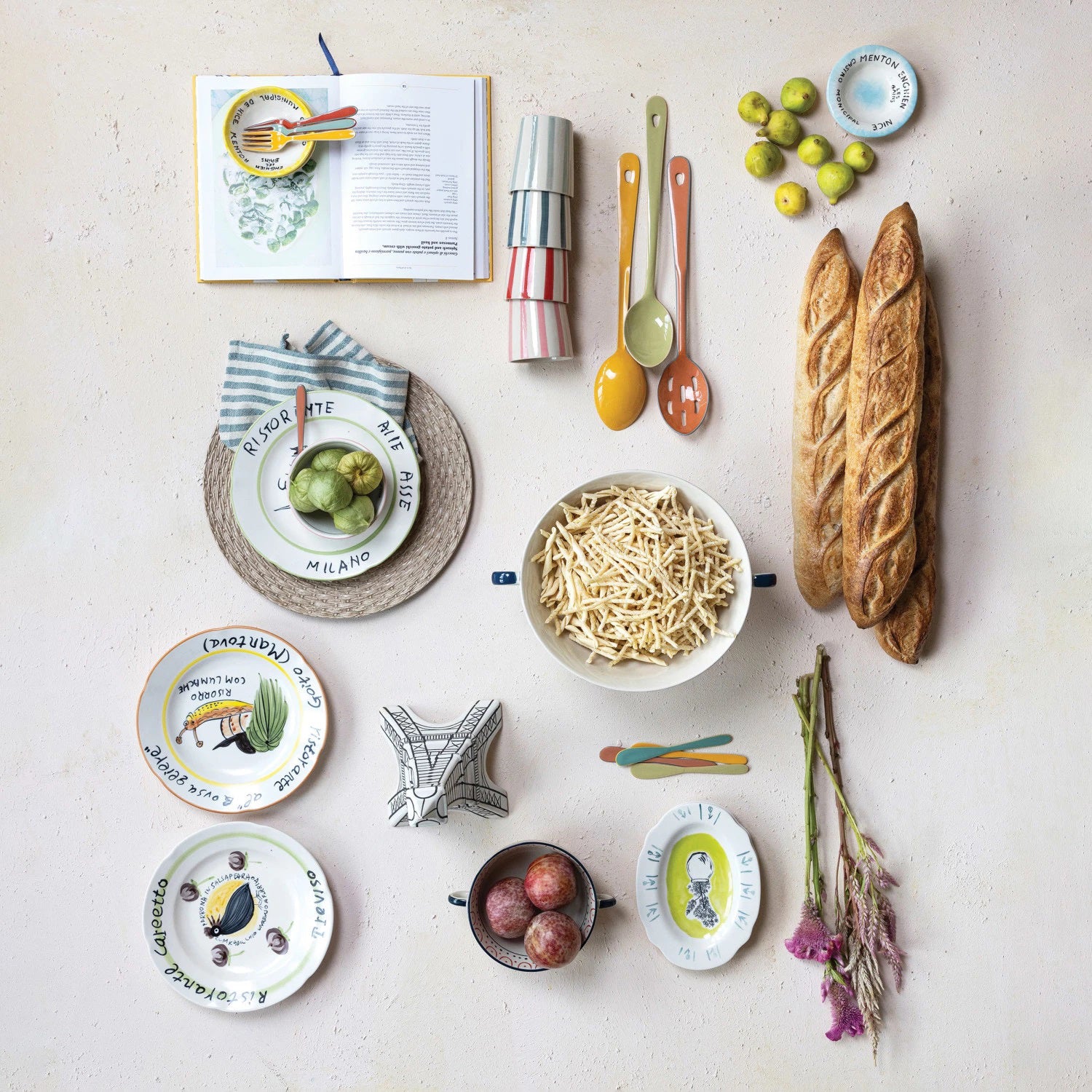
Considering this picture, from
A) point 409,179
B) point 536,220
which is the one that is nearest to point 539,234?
point 536,220

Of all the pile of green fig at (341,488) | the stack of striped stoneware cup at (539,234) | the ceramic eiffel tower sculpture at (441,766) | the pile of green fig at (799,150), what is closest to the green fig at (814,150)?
the pile of green fig at (799,150)

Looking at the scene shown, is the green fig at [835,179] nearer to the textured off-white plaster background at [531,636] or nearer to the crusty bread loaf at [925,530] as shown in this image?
the textured off-white plaster background at [531,636]

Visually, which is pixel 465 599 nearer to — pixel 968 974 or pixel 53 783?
pixel 53 783

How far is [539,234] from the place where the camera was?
1.61m

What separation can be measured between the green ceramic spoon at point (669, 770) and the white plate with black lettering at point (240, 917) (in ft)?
2.17

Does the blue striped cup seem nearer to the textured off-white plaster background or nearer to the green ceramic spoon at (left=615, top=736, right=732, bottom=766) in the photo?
the textured off-white plaster background

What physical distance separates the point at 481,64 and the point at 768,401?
0.87 metres

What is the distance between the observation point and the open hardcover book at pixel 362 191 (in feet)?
5.44

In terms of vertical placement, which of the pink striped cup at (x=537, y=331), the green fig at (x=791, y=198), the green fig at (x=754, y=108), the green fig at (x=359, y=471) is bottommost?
the green fig at (x=359, y=471)

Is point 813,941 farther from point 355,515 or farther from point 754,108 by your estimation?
point 754,108

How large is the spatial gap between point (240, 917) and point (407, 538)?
0.84 meters

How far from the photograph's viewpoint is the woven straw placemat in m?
1.69

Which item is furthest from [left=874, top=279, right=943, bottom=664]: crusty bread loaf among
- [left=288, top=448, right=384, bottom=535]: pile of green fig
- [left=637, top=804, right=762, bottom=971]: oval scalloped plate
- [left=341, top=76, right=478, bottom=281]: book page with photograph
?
[left=288, top=448, right=384, bottom=535]: pile of green fig

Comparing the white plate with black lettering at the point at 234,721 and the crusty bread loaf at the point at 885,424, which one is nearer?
the crusty bread loaf at the point at 885,424
